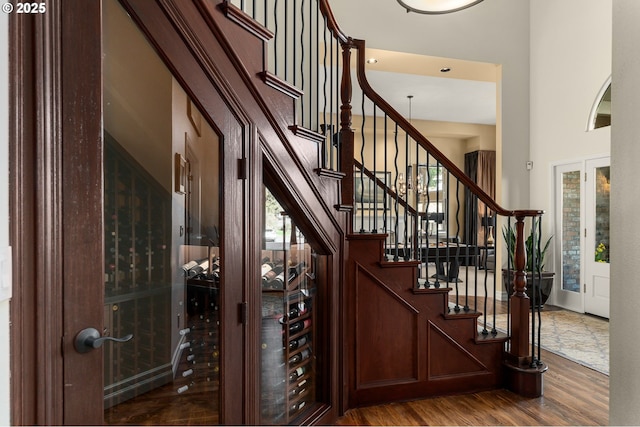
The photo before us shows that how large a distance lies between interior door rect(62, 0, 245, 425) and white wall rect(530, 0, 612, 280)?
505 cm

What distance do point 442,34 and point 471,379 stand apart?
4.69 m

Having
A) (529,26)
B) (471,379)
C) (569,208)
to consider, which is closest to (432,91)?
(529,26)

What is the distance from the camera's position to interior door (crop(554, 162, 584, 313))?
5285 millimetres

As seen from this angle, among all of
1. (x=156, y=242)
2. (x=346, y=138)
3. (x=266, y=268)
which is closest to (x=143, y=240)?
(x=156, y=242)

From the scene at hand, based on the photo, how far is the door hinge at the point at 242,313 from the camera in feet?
5.47

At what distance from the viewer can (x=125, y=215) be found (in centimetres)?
125

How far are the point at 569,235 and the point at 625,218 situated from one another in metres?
4.73

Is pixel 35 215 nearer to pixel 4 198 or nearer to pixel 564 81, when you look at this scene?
pixel 4 198

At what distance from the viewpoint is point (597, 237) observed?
503 cm

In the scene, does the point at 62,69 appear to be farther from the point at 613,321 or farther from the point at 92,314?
the point at 613,321

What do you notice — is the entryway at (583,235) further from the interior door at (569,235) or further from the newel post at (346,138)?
the newel post at (346,138)

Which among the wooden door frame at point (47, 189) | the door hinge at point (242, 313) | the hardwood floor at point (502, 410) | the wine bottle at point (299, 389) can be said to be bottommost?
the hardwood floor at point (502, 410)

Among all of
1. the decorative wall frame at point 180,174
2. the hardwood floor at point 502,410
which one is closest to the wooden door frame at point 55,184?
the decorative wall frame at point 180,174

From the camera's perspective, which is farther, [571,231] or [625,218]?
[571,231]
